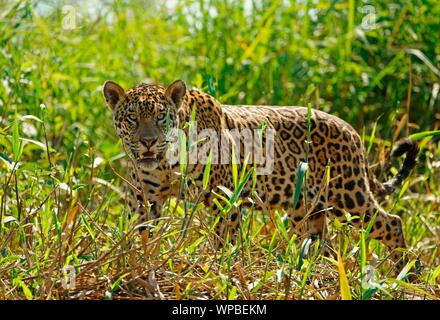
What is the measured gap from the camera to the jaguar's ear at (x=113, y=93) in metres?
7.39

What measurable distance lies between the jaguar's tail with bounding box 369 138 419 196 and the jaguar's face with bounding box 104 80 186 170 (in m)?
1.81

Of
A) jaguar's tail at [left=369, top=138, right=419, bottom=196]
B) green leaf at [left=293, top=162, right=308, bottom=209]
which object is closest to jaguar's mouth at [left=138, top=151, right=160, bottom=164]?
green leaf at [left=293, top=162, right=308, bottom=209]

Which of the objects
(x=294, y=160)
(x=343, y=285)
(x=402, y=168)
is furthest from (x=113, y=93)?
(x=343, y=285)

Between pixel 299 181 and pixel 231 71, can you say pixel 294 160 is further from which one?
pixel 231 71

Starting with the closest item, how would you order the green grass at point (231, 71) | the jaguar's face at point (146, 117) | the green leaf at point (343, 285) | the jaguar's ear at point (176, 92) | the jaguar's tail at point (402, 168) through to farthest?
1. the green leaf at point (343, 285)
2. the jaguar's face at point (146, 117)
3. the jaguar's ear at point (176, 92)
4. the jaguar's tail at point (402, 168)
5. the green grass at point (231, 71)

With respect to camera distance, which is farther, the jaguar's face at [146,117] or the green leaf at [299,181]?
the jaguar's face at [146,117]

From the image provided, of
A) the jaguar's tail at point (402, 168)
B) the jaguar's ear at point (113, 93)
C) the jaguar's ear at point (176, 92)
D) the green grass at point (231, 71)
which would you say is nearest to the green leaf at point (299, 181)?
the green grass at point (231, 71)

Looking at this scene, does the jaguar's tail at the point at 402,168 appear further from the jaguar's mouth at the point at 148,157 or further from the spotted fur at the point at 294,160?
the jaguar's mouth at the point at 148,157

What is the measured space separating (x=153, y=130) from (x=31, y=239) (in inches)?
47.1

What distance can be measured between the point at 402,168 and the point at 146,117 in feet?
7.22

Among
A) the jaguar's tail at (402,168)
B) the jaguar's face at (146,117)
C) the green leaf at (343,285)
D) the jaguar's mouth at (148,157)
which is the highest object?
the jaguar's face at (146,117)

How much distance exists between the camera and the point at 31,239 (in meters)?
6.42
